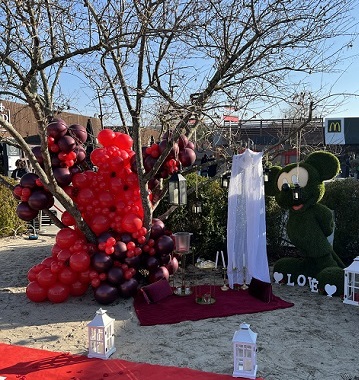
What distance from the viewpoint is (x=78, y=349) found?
15.3ft

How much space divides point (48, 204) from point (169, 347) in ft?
10.0

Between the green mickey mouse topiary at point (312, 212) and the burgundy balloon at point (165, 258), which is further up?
the green mickey mouse topiary at point (312, 212)

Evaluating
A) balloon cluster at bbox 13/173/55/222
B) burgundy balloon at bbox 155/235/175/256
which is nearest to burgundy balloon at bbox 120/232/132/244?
burgundy balloon at bbox 155/235/175/256

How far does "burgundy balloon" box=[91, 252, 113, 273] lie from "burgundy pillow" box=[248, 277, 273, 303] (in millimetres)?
2273

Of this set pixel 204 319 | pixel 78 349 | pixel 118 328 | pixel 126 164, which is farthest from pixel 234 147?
pixel 78 349

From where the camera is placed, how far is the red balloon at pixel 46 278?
241 inches

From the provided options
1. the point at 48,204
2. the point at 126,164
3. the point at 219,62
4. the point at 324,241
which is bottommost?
the point at 324,241

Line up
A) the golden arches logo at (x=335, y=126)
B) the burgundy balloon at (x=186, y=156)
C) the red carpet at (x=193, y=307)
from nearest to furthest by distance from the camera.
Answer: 1. the red carpet at (x=193, y=307)
2. the burgundy balloon at (x=186, y=156)
3. the golden arches logo at (x=335, y=126)

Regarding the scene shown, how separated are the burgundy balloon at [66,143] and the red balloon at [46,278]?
189 centimetres

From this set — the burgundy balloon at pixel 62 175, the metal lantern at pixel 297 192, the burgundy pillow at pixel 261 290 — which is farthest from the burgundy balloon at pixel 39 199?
the metal lantern at pixel 297 192

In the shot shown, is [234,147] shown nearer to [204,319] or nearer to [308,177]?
[308,177]

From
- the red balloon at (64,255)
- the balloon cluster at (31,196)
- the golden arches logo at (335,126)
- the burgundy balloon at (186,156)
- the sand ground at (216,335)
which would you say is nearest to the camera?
→ the sand ground at (216,335)

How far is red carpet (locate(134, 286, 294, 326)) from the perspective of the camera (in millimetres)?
5551

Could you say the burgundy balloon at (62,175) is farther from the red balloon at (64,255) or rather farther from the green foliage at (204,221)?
the green foliage at (204,221)
